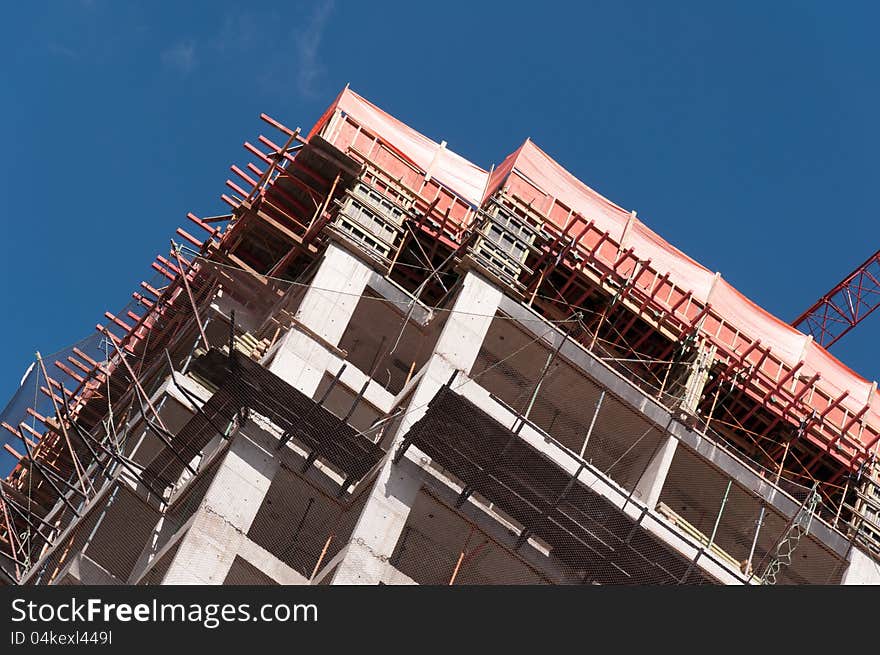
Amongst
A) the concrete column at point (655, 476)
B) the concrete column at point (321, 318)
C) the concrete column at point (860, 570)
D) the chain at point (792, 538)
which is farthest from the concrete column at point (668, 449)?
the concrete column at point (321, 318)

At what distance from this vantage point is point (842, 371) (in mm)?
49531

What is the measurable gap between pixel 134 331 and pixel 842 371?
22078 mm

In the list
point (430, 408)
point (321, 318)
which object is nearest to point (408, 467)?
point (430, 408)

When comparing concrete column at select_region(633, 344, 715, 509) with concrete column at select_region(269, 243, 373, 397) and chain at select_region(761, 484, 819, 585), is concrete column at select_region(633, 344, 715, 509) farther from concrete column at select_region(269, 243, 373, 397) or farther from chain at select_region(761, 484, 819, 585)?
concrete column at select_region(269, 243, 373, 397)

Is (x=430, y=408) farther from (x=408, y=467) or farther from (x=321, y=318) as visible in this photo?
(x=321, y=318)

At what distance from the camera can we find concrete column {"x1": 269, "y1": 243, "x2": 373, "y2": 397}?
38.2 m

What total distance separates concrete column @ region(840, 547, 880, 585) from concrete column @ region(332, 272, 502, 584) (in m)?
11.7

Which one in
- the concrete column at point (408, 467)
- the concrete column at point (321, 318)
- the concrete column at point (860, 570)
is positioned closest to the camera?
the concrete column at point (408, 467)

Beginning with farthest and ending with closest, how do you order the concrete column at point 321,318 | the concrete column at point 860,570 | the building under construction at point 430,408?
the concrete column at point 860,570
the concrete column at point 321,318
the building under construction at point 430,408

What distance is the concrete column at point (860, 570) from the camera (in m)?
41.8

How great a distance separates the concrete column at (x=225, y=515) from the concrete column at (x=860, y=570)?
53.2 ft

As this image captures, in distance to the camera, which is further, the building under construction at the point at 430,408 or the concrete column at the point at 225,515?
the building under construction at the point at 430,408

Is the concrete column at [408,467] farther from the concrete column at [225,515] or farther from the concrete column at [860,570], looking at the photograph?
the concrete column at [860,570]

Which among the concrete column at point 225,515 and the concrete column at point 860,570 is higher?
the concrete column at point 860,570
